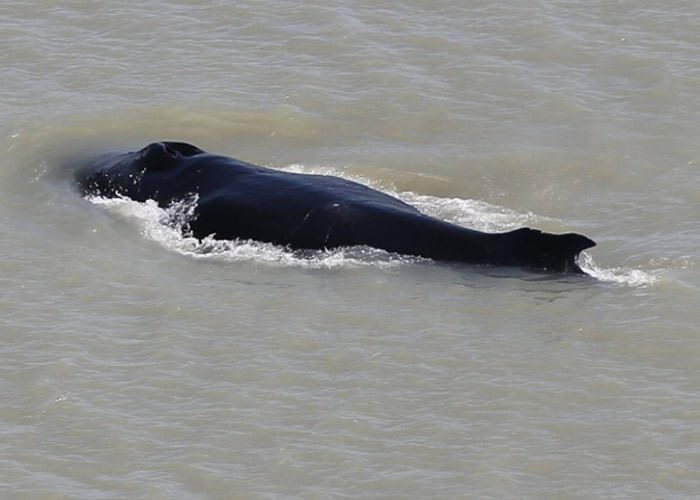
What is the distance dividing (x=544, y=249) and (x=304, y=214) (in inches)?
122

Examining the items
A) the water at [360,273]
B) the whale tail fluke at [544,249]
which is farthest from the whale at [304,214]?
the water at [360,273]

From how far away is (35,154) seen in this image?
23766mm

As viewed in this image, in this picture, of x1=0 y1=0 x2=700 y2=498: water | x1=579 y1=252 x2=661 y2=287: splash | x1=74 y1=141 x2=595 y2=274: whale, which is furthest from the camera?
x1=74 y1=141 x2=595 y2=274: whale

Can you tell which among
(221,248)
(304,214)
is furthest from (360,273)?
(221,248)

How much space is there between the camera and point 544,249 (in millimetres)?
19344

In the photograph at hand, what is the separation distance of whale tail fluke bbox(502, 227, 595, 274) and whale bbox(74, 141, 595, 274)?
0.01 meters

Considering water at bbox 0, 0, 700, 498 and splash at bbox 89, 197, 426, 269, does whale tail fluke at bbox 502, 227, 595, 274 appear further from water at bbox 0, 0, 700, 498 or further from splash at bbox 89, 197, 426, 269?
splash at bbox 89, 197, 426, 269

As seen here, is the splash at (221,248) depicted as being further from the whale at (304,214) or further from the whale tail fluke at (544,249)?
the whale tail fluke at (544,249)

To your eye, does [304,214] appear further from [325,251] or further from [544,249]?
[544,249]

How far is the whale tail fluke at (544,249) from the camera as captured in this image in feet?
62.8

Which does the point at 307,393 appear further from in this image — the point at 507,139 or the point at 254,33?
the point at 254,33

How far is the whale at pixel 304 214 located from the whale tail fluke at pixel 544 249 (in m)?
0.01

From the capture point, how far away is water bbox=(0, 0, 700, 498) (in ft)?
50.6

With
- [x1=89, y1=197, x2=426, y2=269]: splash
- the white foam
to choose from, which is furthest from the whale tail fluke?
[x1=89, y1=197, x2=426, y2=269]: splash
